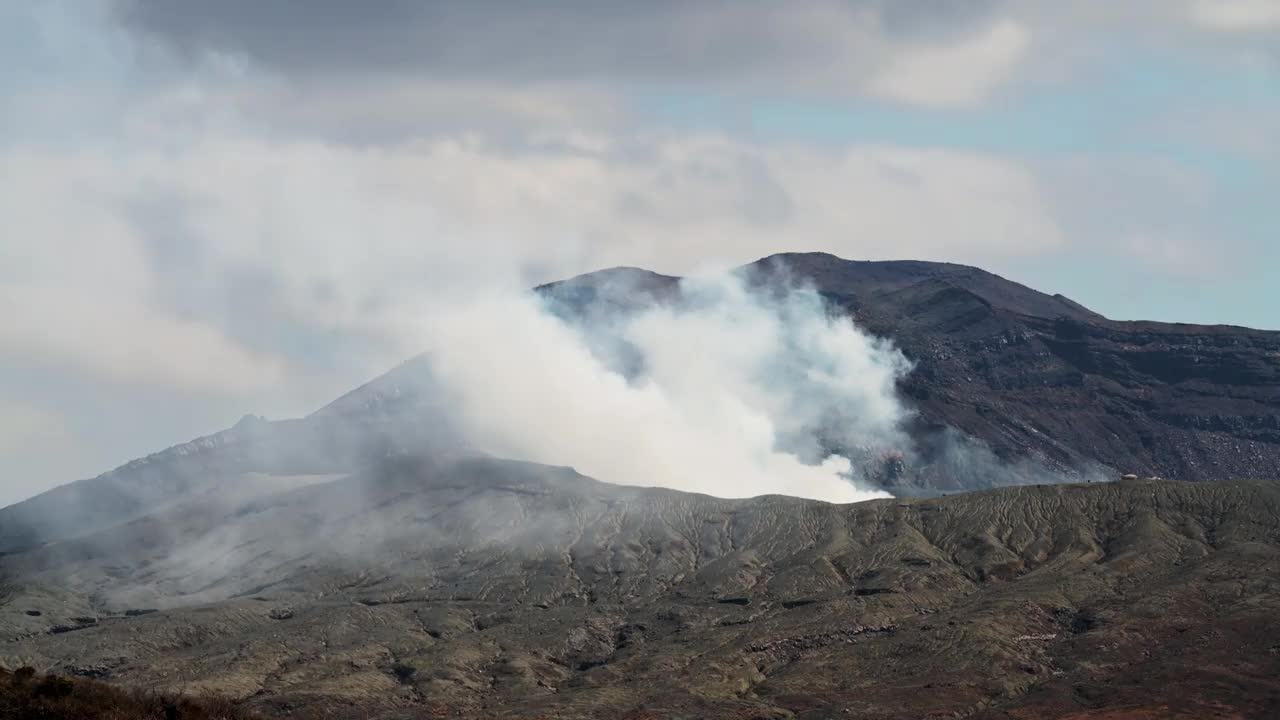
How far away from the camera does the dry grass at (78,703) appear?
81.6m

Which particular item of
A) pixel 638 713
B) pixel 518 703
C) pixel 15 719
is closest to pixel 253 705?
pixel 518 703

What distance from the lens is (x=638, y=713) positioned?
A: 183m

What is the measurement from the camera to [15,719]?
8019 centimetres

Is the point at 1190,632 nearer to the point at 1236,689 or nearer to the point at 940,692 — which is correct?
the point at 1236,689

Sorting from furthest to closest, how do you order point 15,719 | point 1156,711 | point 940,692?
point 940,692 → point 1156,711 → point 15,719

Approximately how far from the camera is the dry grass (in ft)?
268

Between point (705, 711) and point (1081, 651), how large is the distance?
1912 inches

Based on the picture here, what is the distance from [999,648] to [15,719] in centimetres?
14143

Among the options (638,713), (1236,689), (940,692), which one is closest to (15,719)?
(638,713)

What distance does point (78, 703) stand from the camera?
83.5 m

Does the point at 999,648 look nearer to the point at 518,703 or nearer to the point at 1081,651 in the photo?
the point at 1081,651

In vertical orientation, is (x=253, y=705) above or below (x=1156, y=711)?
above

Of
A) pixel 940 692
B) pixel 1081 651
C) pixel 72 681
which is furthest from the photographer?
pixel 1081 651

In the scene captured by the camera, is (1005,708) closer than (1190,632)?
Yes
